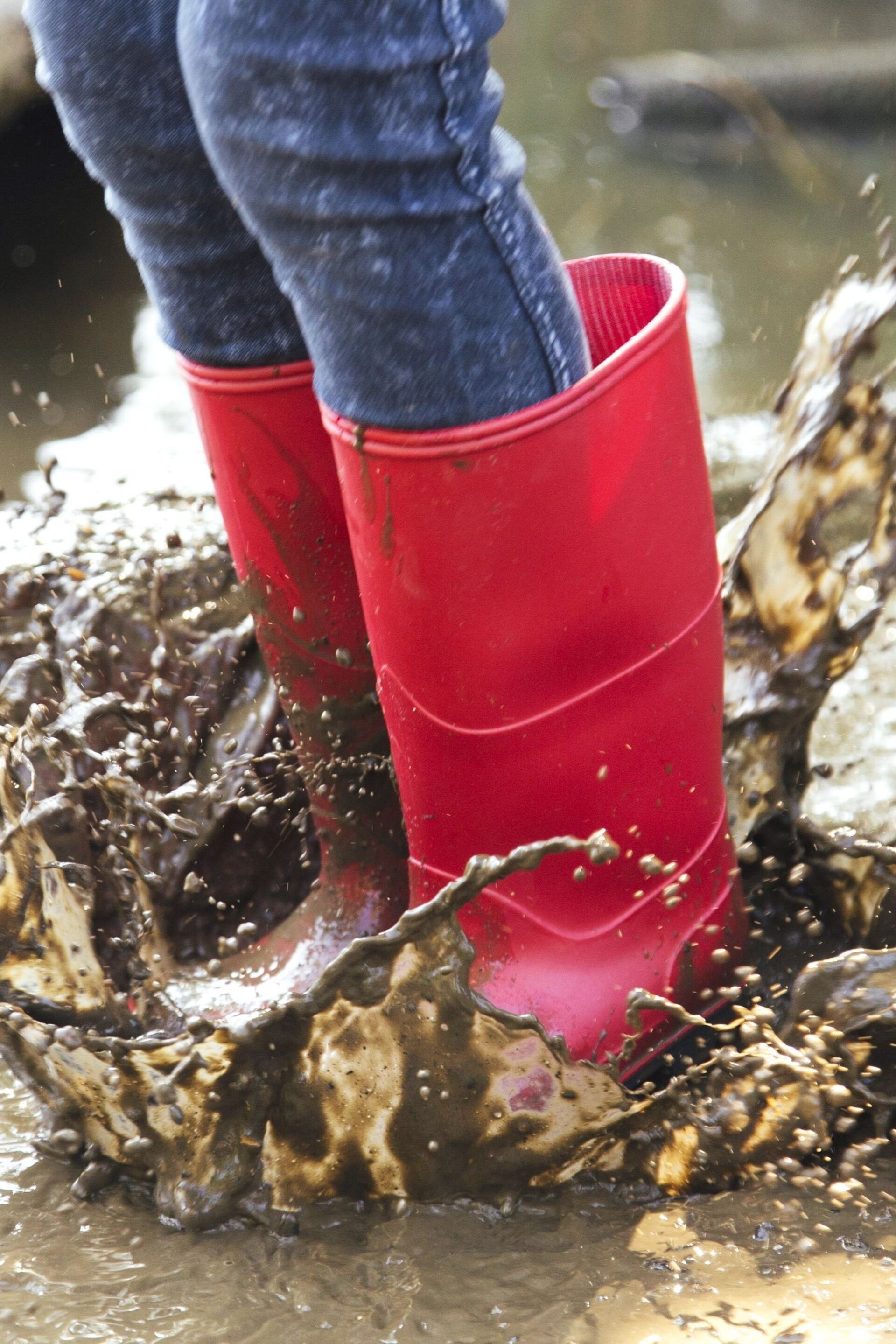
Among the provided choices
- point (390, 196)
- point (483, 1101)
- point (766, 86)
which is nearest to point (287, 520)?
point (390, 196)

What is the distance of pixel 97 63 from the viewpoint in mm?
961

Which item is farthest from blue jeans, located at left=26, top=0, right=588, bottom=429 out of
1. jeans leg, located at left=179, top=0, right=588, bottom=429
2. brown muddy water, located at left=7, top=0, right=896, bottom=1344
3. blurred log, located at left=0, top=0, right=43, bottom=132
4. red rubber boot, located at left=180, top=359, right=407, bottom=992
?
blurred log, located at left=0, top=0, right=43, bottom=132

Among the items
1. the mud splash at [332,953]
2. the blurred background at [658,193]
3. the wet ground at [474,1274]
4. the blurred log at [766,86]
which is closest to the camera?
the wet ground at [474,1274]

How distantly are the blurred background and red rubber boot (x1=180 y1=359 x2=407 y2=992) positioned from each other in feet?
5.52

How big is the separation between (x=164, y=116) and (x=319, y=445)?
0.29 metres

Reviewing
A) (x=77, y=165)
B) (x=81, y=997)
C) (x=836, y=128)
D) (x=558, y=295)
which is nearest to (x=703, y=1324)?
(x=81, y=997)

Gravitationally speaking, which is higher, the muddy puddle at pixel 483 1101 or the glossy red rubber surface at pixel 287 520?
the glossy red rubber surface at pixel 287 520

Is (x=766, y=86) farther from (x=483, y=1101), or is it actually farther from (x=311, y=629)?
(x=483, y=1101)

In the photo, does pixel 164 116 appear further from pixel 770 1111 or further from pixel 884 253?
pixel 770 1111

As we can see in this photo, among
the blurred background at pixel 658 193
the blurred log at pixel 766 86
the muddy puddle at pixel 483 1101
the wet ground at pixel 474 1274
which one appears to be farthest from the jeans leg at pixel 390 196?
the blurred log at pixel 766 86

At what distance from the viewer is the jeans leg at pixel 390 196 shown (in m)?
0.75

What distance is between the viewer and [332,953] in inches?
50.6

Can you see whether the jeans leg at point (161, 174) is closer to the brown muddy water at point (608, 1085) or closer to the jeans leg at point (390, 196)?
the jeans leg at point (390, 196)

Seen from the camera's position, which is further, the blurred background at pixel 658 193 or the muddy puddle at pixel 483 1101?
the blurred background at pixel 658 193
